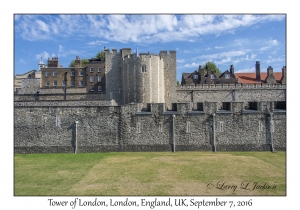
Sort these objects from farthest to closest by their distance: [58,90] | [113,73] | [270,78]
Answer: [270,78]
[58,90]
[113,73]

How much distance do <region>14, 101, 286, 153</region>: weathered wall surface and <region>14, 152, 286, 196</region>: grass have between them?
103cm

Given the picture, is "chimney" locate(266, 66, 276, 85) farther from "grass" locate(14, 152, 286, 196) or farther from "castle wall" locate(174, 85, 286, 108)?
"grass" locate(14, 152, 286, 196)

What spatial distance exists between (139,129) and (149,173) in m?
5.77

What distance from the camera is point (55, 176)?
1250 centimetres

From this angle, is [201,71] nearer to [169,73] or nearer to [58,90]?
[169,73]

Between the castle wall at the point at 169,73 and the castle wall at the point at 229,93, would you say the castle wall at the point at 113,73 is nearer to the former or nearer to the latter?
the castle wall at the point at 169,73

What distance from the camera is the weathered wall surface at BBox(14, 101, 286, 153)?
1805cm

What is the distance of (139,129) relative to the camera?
18203 millimetres

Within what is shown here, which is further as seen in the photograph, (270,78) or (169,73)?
(270,78)

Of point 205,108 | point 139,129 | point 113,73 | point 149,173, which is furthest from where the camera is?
point 113,73

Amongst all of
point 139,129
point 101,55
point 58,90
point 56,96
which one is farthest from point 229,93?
point 101,55

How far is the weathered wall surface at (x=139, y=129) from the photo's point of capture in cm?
1805
